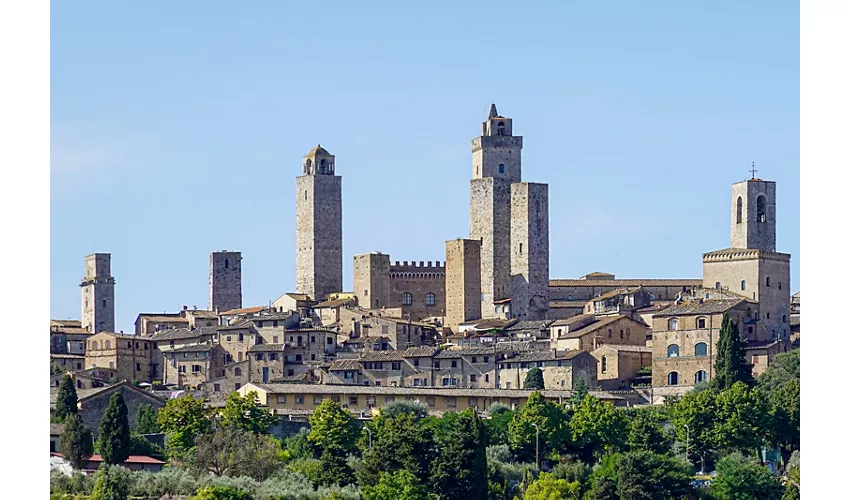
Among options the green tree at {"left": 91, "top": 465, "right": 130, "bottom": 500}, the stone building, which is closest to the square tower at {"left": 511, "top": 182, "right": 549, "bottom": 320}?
the stone building

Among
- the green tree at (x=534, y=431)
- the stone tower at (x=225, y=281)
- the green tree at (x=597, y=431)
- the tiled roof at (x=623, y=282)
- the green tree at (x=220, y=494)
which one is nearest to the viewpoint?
the green tree at (x=220, y=494)

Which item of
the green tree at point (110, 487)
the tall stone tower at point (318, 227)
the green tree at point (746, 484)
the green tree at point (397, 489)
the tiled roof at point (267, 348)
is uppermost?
the tall stone tower at point (318, 227)

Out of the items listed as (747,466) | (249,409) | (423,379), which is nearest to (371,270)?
(423,379)

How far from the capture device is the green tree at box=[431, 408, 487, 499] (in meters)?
28.8

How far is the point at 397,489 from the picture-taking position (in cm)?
2797

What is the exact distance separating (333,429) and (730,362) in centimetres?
1177

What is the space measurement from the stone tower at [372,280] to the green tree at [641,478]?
27.0 metres

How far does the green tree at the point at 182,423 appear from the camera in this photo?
32.7 meters

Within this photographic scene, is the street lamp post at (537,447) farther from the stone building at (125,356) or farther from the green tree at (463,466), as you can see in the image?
the stone building at (125,356)

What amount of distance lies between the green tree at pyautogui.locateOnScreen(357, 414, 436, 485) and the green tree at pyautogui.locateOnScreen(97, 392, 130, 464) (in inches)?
176

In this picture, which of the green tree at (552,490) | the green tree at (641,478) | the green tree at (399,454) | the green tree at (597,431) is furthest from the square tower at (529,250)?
the green tree at (552,490)

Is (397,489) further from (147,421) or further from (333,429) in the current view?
(147,421)

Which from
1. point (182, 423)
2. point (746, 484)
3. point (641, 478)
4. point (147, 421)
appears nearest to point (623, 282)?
point (147, 421)
